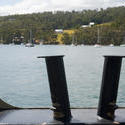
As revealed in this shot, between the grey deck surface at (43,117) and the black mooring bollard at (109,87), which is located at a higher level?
the black mooring bollard at (109,87)

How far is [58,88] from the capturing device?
2951 millimetres

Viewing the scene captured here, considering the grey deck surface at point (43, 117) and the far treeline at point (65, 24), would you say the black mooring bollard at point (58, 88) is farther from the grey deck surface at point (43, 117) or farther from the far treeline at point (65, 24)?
the far treeline at point (65, 24)

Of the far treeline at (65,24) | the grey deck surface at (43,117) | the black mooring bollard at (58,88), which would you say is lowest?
the far treeline at (65,24)

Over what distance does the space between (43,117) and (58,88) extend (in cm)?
31

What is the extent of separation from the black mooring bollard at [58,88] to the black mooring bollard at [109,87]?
0.32 metres

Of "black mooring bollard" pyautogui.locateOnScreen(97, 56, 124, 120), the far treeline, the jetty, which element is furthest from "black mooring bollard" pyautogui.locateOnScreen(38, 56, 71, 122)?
the far treeline

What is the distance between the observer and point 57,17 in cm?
5409

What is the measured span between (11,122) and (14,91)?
39.2ft

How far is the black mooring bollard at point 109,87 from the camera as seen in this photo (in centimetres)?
292

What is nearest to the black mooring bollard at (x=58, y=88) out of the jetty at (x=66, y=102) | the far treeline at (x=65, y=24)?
the jetty at (x=66, y=102)

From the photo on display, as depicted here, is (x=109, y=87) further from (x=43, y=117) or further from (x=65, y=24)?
(x=65, y=24)

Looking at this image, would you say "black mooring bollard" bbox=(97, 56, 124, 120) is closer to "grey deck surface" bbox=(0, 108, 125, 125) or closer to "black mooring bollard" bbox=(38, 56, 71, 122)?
"grey deck surface" bbox=(0, 108, 125, 125)

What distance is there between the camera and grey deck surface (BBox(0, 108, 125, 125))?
286 cm

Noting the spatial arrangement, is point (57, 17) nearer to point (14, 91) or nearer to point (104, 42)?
point (104, 42)
